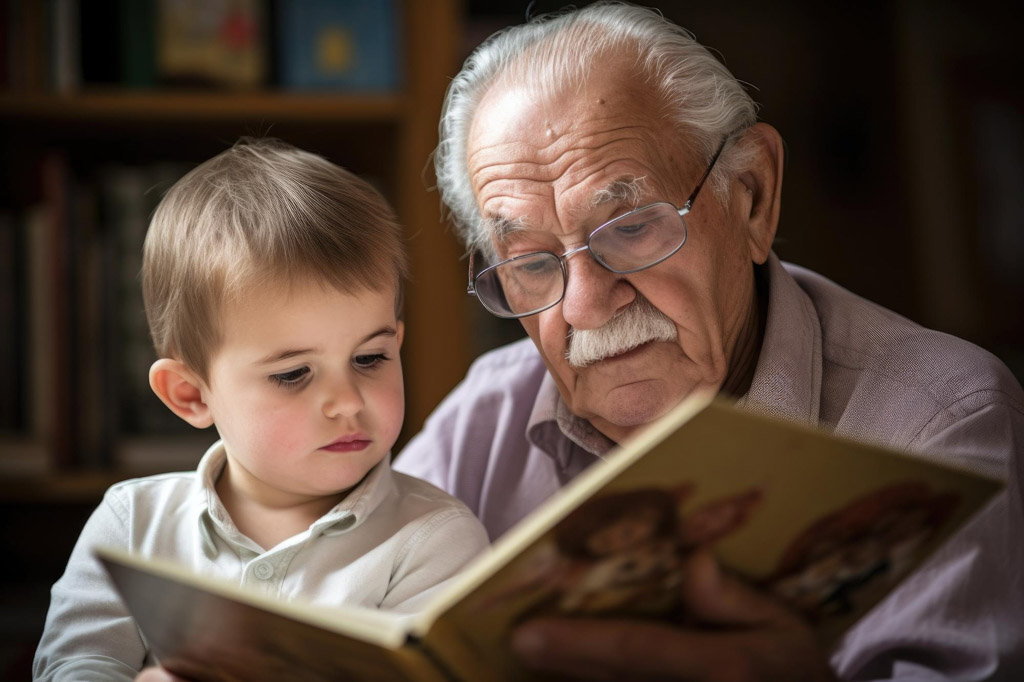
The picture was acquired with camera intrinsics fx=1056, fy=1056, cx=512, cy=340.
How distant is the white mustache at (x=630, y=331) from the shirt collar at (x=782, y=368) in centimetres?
12

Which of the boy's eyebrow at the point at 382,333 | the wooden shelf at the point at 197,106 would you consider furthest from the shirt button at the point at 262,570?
the wooden shelf at the point at 197,106

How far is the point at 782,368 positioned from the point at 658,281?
175 millimetres

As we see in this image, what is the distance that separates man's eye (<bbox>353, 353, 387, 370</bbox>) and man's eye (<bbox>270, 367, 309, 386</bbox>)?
56mm

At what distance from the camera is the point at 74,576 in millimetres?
1111

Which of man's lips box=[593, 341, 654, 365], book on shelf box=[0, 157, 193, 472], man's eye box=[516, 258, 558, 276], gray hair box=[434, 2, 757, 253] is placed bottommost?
book on shelf box=[0, 157, 193, 472]

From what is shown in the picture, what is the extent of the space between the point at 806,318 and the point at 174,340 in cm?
74

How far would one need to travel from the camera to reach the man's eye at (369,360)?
3.65ft

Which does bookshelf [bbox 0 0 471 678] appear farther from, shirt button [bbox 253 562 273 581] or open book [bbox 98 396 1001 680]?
open book [bbox 98 396 1001 680]

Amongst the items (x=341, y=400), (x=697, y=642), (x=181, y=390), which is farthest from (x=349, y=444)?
(x=697, y=642)

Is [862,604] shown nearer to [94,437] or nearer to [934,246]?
[94,437]

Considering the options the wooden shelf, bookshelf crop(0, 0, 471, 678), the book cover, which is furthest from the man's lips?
the book cover

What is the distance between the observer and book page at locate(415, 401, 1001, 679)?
651mm

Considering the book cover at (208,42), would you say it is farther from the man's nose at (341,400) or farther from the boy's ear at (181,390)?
the man's nose at (341,400)

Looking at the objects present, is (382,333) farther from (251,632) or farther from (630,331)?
(251,632)
